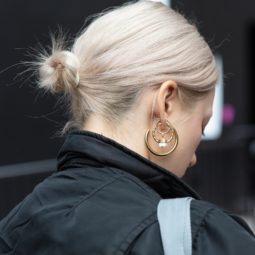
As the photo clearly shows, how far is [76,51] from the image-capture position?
1843 mm

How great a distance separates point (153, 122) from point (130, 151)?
120 millimetres

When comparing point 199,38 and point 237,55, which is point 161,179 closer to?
point 199,38

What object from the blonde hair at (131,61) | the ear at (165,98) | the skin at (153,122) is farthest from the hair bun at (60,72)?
the ear at (165,98)

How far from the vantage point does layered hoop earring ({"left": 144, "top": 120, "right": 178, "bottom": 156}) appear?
1722mm

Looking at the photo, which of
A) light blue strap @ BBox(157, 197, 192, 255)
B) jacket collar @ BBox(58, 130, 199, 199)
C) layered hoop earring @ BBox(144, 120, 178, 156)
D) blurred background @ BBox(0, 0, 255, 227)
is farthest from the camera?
blurred background @ BBox(0, 0, 255, 227)

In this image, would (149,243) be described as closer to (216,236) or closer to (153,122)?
(216,236)

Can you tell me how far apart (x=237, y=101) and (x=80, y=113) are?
24.5 ft

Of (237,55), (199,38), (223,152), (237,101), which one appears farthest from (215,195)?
(199,38)

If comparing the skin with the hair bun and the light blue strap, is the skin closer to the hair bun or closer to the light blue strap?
the hair bun

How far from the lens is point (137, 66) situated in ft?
5.57

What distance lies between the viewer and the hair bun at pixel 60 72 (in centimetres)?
182

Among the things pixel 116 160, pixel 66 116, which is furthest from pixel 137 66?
pixel 66 116

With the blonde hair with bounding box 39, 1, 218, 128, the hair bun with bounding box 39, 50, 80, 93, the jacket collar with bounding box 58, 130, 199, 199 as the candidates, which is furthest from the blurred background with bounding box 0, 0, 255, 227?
the jacket collar with bounding box 58, 130, 199, 199

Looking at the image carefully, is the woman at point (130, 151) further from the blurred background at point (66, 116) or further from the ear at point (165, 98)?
the blurred background at point (66, 116)
